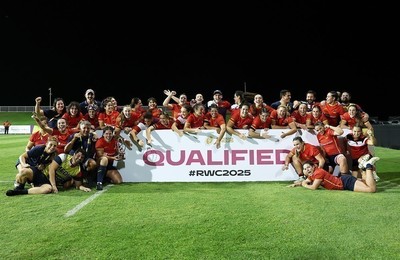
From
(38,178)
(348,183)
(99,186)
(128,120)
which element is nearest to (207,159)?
(128,120)

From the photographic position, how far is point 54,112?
8.99 metres

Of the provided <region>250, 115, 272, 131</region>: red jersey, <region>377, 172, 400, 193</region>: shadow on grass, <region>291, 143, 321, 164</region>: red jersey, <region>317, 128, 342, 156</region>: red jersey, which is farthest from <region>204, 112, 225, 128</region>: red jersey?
<region>377, 172, 400, 193</region>: shadow on grass

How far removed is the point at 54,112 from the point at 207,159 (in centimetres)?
410

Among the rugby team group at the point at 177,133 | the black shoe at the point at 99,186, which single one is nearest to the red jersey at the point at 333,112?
the rugby team group at the point at 177,133

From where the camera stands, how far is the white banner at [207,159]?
26.5 feet

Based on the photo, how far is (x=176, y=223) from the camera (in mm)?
4609

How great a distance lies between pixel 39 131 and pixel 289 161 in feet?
19.0

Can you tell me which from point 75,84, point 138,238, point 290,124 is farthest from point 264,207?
point 75,84

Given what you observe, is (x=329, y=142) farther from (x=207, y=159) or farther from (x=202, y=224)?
(x=202, y=224)

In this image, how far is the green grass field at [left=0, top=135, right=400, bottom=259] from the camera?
3.62 m

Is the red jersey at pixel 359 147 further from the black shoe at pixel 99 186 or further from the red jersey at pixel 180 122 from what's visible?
the black shoe at pixel 99 186

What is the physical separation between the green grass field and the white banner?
3.67 ft

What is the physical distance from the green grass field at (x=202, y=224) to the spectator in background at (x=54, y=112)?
1.98 m

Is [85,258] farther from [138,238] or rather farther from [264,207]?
[264,207]
